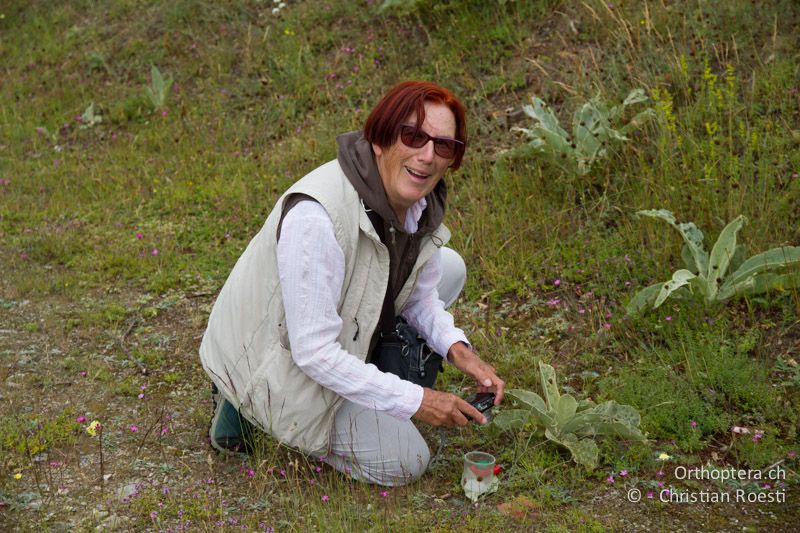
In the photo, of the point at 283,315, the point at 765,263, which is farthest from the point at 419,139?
the point at 765,263

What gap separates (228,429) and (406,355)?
0.80m

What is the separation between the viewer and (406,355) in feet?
11.8

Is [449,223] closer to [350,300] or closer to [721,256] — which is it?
[721,256]

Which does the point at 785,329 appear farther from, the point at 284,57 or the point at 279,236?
the point at 284,57

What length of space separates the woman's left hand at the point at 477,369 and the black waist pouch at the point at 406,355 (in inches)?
4.1

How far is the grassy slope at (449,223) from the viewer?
11.7 feet

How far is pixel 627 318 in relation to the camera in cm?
438

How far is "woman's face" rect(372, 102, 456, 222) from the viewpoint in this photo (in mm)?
3210

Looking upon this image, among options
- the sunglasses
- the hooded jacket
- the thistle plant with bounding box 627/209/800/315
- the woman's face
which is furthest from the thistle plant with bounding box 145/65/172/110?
the sunglasses

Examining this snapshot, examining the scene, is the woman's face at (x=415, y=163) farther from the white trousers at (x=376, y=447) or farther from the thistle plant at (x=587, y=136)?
the thistle plant at (x=587, y=136)

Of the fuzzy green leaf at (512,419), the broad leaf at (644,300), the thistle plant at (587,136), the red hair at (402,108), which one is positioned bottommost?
the fuzzy green leaf at (512,419)

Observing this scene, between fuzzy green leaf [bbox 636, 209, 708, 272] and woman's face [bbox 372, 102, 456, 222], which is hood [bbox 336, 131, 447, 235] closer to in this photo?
woman's face [bbox 372, 102, 456, 222]

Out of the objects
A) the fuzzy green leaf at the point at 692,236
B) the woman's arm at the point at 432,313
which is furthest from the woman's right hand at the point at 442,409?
the fuzzy green leaf at the point at 692,236

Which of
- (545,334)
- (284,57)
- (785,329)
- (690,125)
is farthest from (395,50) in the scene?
(785,329)
